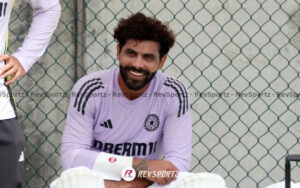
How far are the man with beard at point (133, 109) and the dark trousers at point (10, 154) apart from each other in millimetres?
298

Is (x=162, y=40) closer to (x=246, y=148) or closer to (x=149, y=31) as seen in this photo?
(x=149, y=31)

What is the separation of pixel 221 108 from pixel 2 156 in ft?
5.49

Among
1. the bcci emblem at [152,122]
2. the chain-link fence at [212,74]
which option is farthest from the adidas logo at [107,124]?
the chain-link fence at [212,74]

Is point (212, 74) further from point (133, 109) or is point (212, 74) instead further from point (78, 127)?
point (78, 127)

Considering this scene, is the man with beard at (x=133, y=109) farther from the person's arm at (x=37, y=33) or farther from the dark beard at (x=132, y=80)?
the person's arm at (x=37, y=33)

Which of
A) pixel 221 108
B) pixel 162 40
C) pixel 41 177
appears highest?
pixel 162 40

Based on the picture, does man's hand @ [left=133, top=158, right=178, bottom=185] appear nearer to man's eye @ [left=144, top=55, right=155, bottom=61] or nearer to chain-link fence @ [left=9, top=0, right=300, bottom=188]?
man's eye @ [left=144, top=55, right=155, bottom=61]

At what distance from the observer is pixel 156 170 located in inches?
99.4

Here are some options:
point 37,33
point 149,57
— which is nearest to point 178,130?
point 149,57

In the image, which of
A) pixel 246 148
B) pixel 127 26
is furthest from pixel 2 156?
pixel 246 148

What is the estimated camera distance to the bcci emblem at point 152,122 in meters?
2.70

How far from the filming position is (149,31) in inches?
106

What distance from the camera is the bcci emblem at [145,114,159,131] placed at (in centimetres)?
270

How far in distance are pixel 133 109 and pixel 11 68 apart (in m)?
0.58
